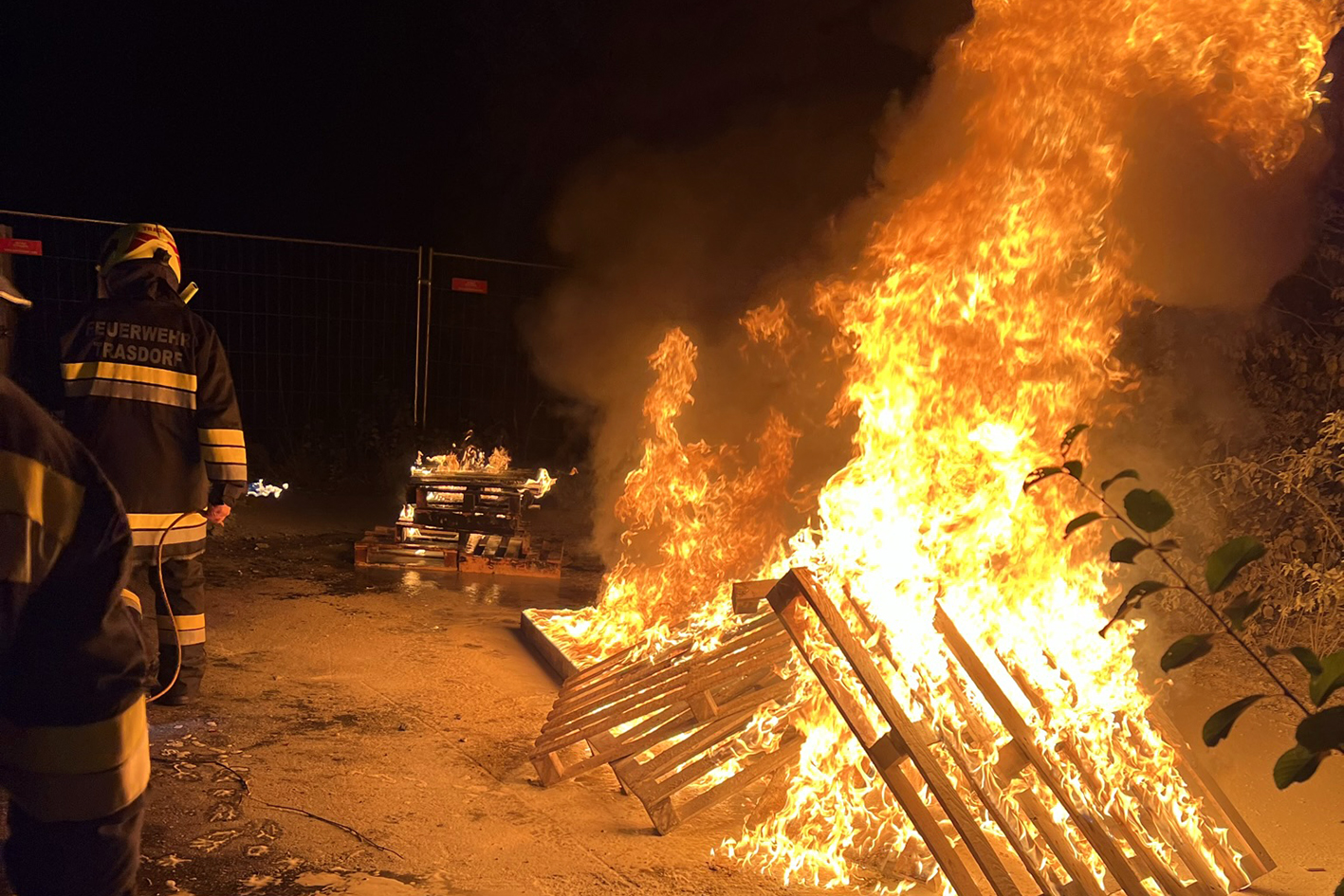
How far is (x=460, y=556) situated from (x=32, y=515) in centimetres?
660

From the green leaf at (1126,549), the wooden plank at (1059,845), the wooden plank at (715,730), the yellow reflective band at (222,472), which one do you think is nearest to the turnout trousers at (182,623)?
the yellow reflective band at (222,472)

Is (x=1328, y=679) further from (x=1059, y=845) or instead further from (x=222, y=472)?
(x=222, y=472)

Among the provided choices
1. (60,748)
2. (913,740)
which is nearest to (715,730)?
(913,740)

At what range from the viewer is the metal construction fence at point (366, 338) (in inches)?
469

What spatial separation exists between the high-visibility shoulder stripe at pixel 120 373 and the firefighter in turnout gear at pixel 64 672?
134 inches

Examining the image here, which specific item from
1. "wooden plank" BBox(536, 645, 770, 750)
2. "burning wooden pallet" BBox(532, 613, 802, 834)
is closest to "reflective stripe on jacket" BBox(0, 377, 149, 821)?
"burning wooden pallet" BBox(532, 613, 802, 834)

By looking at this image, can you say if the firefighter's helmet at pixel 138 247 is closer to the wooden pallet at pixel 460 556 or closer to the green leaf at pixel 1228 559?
the wooden pallet at pixel 460 556

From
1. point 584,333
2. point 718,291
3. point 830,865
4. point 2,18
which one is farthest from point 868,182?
point 2,18

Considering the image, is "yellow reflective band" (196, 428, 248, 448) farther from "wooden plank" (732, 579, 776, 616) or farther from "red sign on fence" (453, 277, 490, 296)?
"red sign on fence" (453, 277, 490, 296)

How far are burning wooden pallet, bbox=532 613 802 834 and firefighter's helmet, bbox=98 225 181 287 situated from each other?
2895 mm

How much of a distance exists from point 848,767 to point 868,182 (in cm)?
766

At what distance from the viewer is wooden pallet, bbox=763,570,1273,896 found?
331 centimetres

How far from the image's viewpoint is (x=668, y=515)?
266 inches

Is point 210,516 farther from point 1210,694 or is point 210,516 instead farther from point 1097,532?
point 1210,694
